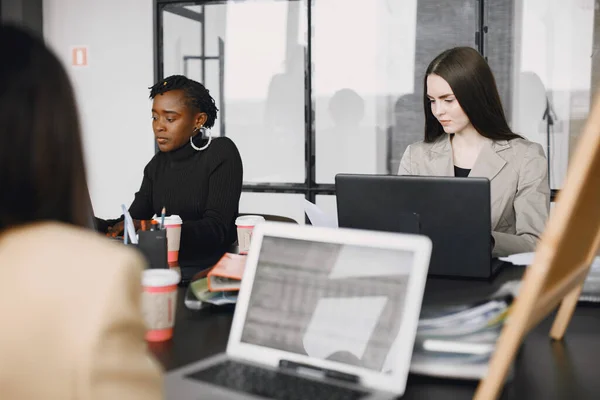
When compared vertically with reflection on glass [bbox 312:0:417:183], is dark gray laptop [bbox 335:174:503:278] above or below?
below

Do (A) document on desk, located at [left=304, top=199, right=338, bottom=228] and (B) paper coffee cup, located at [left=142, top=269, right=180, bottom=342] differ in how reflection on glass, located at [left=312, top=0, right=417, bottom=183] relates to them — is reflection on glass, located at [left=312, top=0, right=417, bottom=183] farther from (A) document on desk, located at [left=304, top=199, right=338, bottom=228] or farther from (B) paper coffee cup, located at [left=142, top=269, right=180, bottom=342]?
(B) paper coffee cup, located at [left=142, top=269, right=180, bottom=342]

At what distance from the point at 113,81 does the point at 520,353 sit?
3.90 meters

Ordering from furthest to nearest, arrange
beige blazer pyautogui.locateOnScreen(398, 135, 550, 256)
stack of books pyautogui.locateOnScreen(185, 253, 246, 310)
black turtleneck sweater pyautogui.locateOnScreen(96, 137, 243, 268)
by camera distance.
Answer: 1. black turtleneck sweater pyautogui.locateOnScreen(96, 137, 243, 268)
2. beige blazer pyautogui.locateOnScreen(398, 135, 550, 256)
3. stack of books pyautogui.locateOnScreen(185, 253, 246, 310)

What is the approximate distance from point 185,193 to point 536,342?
5.47ft

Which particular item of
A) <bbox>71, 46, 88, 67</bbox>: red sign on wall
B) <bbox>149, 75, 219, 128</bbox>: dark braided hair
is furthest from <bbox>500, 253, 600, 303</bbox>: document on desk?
<bbox>71, 46, 88, 67</bbox>: red sign on wall

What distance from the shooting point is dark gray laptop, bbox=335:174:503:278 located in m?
1.39

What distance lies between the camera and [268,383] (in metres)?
0.96

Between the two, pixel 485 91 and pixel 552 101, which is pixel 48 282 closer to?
pixel 485 91

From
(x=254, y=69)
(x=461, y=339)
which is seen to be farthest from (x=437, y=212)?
(x=254, y=69)

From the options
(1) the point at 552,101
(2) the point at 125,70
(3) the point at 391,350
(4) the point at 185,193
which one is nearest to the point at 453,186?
(3) the point at 391,350

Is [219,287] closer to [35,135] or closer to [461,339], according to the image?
[461,339]

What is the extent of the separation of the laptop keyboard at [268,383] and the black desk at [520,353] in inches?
3.2

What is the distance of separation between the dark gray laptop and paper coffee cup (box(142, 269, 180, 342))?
50 centimetres

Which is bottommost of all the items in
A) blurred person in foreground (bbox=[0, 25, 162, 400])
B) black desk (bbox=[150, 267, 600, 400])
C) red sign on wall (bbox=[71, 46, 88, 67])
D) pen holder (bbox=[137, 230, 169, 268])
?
black desk (bbox=[150, 267, 600, 400])
